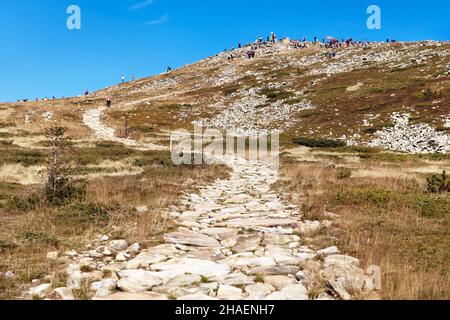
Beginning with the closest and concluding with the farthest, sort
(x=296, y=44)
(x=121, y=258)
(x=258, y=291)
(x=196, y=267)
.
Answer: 1. (x=258, y=291)
2. (x=196, y=267)
3. (x=121, y=258)
4. (x=296, y=44)

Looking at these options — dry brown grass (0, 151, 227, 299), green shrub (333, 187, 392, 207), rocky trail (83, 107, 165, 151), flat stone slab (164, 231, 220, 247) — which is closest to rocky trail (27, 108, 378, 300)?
flat stone slab (164, 231, 220, 247)

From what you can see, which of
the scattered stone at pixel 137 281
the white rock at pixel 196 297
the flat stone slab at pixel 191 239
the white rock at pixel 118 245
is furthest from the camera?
the flat stone slab at pixel 191 239

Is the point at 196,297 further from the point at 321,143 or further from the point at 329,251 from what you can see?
the point at 321,143

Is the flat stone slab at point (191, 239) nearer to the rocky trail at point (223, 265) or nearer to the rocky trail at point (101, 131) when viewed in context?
the rocky trail at point (223, 265)

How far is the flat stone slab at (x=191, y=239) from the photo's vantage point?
936 centimetres

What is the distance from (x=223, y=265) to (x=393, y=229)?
4865 mm

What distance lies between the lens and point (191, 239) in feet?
31.6

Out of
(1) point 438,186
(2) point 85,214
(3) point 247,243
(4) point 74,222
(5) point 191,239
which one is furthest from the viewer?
(1) point 438,186

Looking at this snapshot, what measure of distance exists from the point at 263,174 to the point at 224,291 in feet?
54.6

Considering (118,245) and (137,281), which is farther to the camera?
(118,245)

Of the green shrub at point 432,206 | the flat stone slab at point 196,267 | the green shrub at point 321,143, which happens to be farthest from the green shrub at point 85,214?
the green shrub at point 321,143

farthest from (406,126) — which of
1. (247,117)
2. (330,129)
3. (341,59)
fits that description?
(341,59)

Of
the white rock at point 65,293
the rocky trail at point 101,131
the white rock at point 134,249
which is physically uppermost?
the rocky trail at point 101,131

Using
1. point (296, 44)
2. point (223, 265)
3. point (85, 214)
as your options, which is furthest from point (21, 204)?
point (296, 44)
